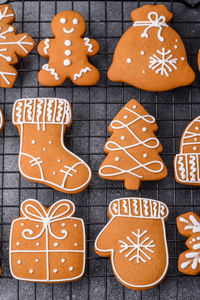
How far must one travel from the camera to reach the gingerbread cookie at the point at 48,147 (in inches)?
42.9

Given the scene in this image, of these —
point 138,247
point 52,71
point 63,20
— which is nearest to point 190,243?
point 138,247

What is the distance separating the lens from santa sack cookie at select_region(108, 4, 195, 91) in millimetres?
1137

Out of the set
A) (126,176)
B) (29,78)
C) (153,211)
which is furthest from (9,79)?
(153,211)

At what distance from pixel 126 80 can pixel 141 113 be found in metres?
0.11

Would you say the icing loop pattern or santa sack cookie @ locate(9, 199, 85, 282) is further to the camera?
the icing loop pattern

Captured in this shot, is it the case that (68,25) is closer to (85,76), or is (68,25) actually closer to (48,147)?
(85,76)

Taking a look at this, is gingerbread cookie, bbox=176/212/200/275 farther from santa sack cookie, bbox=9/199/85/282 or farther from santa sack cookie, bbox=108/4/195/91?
santa sack cookie, bbox=108/4/195/91

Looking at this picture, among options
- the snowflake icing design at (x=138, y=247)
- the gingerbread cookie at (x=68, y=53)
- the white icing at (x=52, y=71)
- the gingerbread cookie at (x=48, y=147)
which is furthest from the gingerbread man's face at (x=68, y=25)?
→ the snowflake icing design at (x=138, y=247)

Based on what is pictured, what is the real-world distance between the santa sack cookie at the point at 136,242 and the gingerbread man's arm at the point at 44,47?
0.50 meters

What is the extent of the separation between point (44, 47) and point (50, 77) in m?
0.10

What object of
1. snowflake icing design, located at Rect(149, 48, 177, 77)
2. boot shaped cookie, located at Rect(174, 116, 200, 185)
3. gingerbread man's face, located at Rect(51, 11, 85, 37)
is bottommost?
boot shaped cookie, located at Rect(174, 116, 200, 185)

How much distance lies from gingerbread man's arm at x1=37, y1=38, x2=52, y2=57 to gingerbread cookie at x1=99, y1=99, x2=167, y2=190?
30 centimetres

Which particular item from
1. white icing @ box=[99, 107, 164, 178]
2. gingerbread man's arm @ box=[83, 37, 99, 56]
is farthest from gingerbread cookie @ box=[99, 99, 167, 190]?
gingerbread man's arm @ box=[83, 37, 99, 56]

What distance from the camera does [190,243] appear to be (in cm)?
107
